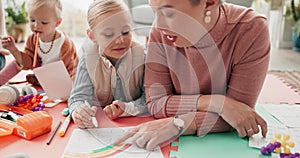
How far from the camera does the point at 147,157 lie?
33.4 inches

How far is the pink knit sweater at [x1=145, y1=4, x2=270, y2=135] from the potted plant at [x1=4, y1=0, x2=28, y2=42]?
2.08 meters

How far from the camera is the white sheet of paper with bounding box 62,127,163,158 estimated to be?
86cm

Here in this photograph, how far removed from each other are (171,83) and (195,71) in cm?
9

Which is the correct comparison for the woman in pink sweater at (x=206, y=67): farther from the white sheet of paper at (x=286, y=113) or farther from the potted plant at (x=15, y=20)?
the potted plant at (x=15, y=20)

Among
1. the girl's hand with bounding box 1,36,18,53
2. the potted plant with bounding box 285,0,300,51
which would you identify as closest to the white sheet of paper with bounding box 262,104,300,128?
the girl's hand with bounding box 1,36,18,53

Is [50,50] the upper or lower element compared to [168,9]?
lower

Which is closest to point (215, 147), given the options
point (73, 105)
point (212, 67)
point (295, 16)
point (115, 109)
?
point (212, 67)

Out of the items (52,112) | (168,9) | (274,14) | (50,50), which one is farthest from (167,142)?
(274,14)

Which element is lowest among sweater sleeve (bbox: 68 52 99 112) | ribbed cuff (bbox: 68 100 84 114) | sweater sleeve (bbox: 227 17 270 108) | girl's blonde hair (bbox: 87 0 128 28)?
ribbed cuff (bbox: 68 100 84 114)

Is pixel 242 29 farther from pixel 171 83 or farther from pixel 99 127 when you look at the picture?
pixel 99 127

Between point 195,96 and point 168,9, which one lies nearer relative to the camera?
point 168,9

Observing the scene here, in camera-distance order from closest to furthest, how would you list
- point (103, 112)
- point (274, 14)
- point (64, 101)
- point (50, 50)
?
→ point (103, 112) → point (64, 101) → point (50, 50) → point (274, 14)

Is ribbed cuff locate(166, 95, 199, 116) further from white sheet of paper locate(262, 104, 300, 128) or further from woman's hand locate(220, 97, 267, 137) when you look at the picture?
white sheet of paper locate(262, 104, 300, 128)

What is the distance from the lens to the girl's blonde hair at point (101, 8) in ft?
3.30
